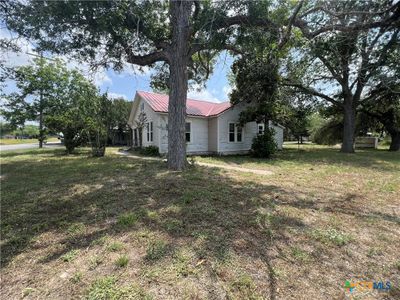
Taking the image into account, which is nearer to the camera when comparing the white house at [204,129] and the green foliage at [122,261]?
the green foliage at [122,261]

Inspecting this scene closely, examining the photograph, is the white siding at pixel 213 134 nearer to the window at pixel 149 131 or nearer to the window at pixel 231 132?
the window at pixel 231 132

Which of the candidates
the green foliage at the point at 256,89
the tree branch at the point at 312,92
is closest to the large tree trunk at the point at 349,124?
the tree branch at the point at 312,92

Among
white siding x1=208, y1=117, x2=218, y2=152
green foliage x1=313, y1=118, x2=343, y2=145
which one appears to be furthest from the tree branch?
white siding x1=208, y1=117, x2=218, y2=152

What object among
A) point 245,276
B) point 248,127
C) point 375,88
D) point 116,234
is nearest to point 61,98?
point 248,127

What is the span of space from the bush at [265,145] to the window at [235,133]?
2523mm

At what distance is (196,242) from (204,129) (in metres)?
12.6

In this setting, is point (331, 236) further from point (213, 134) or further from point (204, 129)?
point (204, 129)

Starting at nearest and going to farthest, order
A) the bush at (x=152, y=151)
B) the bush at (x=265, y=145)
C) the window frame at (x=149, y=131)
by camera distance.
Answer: the bush at (x=265, y=145)
the bush at (x=152, y=151)
the window frame at (x=149, y=131)

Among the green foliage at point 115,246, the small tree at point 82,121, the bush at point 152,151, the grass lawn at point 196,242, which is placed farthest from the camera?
the bush at point 152,151

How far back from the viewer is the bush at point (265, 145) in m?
12.5

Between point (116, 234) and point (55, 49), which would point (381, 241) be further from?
point (55, 49)

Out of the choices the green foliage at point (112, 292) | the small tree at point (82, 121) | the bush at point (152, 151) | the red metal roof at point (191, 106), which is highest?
the red metal roof at point (191, 106)

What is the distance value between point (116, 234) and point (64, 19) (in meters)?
7.23

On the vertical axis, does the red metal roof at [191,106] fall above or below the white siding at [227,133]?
above
